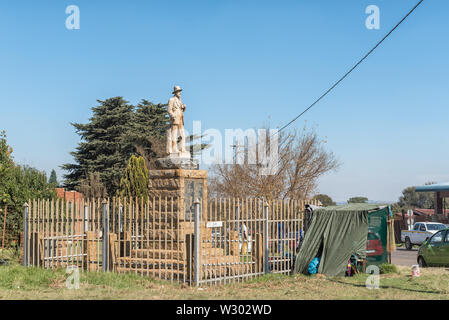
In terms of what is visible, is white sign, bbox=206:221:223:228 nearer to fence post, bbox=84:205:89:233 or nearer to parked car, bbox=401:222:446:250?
fence post, bbox=84:205:89:233

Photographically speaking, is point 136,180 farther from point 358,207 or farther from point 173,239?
point 358,207

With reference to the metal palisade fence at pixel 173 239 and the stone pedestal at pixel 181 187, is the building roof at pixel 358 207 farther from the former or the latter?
the stone pedestal at pixel 181 187

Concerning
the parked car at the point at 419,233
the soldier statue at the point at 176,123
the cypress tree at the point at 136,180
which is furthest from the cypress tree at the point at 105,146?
the soldier statue at the point at 176,123

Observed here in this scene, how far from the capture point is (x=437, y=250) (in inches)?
628

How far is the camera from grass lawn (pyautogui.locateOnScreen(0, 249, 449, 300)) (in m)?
9.59

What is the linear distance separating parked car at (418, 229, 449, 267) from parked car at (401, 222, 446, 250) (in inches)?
461

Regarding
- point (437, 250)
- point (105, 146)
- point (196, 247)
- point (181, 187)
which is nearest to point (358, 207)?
point (437, 250)

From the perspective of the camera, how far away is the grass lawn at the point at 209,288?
959 centimetres

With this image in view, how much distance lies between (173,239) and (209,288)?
6.45 ft

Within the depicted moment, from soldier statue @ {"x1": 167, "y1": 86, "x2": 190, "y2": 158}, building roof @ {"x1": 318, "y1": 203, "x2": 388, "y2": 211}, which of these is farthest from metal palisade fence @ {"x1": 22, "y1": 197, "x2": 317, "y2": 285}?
soldier statue @ {"x1": 167, "y1": 86, "x2": 190, "y2": 158}
